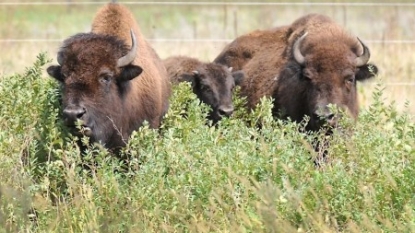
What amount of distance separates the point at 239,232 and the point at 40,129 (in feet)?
10.1

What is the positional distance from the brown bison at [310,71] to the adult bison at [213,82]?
217 mm

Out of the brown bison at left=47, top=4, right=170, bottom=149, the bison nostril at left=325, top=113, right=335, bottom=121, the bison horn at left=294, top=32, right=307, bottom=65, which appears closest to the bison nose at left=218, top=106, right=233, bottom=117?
the bison horn at left=294, top=32, right=307, bottom=65

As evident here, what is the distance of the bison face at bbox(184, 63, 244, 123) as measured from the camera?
454 inches

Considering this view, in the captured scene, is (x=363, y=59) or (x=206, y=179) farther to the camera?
(x=363, y=59)

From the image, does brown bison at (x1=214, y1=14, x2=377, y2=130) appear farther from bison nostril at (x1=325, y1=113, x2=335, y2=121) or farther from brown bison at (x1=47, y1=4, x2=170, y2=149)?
brown bison at (x1=47, y1=4, x2=170, y2=149)

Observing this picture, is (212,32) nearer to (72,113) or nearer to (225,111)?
(225,111)

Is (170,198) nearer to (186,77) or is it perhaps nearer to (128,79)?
(128,79)

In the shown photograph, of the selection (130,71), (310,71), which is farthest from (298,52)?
(130,71)

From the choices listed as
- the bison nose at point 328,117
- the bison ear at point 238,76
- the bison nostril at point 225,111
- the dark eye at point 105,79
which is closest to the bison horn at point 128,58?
the dark eye at point 105,79

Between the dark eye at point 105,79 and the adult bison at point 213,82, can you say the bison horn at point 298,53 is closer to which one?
the adult bison at point 213,82

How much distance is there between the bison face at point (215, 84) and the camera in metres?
11.5

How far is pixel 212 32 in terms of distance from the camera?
22969 millimetres

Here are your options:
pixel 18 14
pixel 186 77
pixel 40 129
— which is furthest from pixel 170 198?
pixel 18 14

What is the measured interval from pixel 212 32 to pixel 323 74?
12.8 meters
